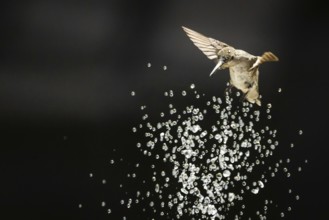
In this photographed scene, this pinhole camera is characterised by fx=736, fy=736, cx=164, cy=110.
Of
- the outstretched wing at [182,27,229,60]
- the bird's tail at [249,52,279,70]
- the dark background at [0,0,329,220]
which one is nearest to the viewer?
the dark background at [0,0,329,220]

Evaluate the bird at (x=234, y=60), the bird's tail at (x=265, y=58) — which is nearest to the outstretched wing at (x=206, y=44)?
the bird at (x=234, y=60)

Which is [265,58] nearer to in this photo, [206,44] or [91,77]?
[206,44]

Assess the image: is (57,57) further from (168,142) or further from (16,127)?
(168,142)

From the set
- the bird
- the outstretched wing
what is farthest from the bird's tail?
the outstretched wing

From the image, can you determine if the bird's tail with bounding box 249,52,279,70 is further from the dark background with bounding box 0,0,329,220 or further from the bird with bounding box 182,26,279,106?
the dark background with bounding box 0,0,329,220

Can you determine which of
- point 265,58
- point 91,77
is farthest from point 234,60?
point 91,77

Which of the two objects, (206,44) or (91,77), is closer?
(91,77)

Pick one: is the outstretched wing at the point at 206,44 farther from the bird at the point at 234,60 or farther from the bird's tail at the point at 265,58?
the bird's tail at the point at 265,58
